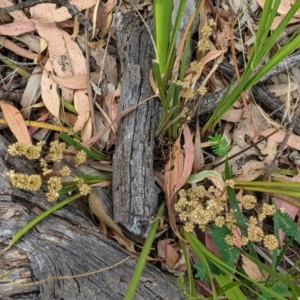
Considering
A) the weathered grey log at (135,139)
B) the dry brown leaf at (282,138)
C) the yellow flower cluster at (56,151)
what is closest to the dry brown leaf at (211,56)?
the weathered grey log at (135,139)

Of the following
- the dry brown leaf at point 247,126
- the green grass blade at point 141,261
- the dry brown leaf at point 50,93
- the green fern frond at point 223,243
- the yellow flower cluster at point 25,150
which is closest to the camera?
the green grass blade at point 141,261

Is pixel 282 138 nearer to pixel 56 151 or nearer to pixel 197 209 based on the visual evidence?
pixel 197 209

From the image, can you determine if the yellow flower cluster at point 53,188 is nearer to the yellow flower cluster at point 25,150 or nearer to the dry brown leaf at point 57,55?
the yellow flower cluster at point 25,150

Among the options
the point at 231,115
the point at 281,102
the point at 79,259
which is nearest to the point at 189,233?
the point at 79,259

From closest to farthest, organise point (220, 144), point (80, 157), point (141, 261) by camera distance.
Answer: point (141, 261) < point (80, 157) < point (220, 144)

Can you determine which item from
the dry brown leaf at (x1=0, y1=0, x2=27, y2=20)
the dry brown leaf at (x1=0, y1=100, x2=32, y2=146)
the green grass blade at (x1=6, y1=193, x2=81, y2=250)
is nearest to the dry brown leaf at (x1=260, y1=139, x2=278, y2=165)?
the green grass blade at (x1=6, y1=193, x2=81, y2=250)

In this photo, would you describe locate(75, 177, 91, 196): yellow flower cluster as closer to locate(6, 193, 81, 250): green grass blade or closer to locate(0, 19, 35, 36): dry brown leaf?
locate(6, 193, 81, 250): green grass blade

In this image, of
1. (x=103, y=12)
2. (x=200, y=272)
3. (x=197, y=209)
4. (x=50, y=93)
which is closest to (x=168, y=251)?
(x=200, y=272)
